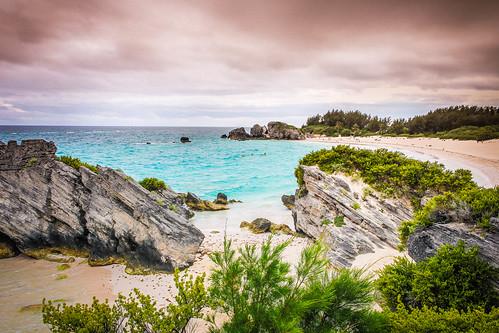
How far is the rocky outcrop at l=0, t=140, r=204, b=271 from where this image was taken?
1485 centimetres

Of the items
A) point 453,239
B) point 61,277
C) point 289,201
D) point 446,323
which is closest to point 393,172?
point 453,239

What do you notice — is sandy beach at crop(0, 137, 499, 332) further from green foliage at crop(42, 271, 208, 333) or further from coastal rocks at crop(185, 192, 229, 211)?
coastal rocks at crop(185, 192, 229, 211)

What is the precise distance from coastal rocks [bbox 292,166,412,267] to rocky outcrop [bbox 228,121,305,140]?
103 m

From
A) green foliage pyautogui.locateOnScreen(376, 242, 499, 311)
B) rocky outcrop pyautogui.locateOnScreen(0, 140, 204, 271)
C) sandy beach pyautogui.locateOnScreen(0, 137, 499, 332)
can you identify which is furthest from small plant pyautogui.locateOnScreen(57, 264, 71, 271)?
green foliage pyautogui.locateOnScreen(376, 242, 499, 311)

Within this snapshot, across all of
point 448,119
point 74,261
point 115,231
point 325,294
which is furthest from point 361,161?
point 448,119

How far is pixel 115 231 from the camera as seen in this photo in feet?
49.8

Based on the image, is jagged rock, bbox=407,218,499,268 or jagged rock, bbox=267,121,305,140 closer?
jagged rock, bbox=407,218,499,268

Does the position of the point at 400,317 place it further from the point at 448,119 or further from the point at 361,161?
the point at 448,119

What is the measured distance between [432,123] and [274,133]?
6155 cm

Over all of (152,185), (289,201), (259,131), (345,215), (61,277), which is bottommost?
(61,277)

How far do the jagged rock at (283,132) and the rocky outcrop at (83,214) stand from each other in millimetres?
107378

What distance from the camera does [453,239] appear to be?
8430mm

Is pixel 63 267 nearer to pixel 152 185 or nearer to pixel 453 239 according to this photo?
pixel 152 185

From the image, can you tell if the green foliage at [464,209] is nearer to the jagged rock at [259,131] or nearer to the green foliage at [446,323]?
the green foliage at [446,323]
